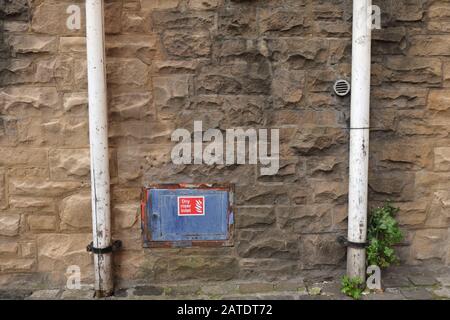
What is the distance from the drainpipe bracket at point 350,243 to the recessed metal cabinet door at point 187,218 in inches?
33.8

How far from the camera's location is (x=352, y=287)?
3078 mm

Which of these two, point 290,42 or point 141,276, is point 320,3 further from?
point 141,276

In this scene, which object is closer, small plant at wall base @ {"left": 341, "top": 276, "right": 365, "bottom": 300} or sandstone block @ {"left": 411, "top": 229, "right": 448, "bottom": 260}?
small plant at wall base @ {"left": 341, "top": 276, "right": 365, "bottom": 300}

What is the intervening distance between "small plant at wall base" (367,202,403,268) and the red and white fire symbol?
126 cm

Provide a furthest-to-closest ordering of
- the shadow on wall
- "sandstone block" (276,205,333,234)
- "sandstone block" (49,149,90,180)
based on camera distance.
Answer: "sandstone block" (276,205,333,234), "sandstone block" (49,149,90,180), the shadow on wall

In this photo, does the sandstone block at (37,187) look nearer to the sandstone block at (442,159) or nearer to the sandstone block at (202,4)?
the sandstone block at (202,4)

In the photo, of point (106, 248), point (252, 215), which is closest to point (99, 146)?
point (106, 248)

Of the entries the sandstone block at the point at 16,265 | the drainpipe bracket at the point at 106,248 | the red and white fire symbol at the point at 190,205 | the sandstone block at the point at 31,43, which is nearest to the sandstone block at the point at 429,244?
the red and white fire symbol at the point at 190,205

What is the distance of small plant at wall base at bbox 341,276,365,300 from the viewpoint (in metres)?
3.04

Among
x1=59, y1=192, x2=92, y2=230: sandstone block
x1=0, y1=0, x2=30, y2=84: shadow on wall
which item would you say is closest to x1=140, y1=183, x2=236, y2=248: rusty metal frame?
x1=59, y1=192, x2=92, y2=230: sandstone block

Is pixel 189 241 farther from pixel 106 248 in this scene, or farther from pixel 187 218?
pixel 106 248

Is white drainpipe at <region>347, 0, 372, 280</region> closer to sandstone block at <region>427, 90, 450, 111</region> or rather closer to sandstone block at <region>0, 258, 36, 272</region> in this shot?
sandstone block at <region>427, 90, 450, 111</region>

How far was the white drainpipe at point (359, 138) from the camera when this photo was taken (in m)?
3.00

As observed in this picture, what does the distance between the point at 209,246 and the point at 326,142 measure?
116 centimetres
